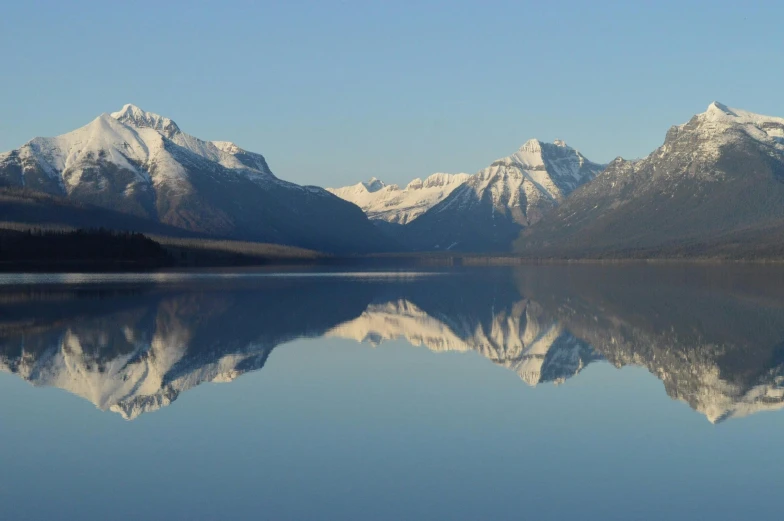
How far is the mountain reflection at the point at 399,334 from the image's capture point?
115 ft

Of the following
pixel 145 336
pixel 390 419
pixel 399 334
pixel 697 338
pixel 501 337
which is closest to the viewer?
pixel 390 419

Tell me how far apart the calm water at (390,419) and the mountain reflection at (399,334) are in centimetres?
24

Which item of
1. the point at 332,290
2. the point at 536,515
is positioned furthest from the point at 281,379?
the point at 332,290

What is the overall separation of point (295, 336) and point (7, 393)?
20.7m

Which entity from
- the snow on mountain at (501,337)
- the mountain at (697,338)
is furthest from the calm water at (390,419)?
the snow on mountain at (501,337)

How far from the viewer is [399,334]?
5441 cm

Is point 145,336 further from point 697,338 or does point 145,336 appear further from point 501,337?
point 697,338

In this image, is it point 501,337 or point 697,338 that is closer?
point 697,338

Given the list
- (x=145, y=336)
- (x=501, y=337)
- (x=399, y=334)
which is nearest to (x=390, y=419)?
(x=145, y=336)

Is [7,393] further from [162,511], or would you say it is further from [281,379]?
[162,511]

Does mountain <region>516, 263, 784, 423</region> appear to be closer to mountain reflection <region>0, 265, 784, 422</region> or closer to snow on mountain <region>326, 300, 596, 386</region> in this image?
mountain reflection <region>0, 265, 784, 422</region>

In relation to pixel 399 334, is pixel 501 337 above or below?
below

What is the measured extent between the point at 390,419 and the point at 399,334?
86.2 feet

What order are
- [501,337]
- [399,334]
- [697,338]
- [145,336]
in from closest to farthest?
1. [697,338]
2. [145,336]
3. [501,337]
4. [399,334]
